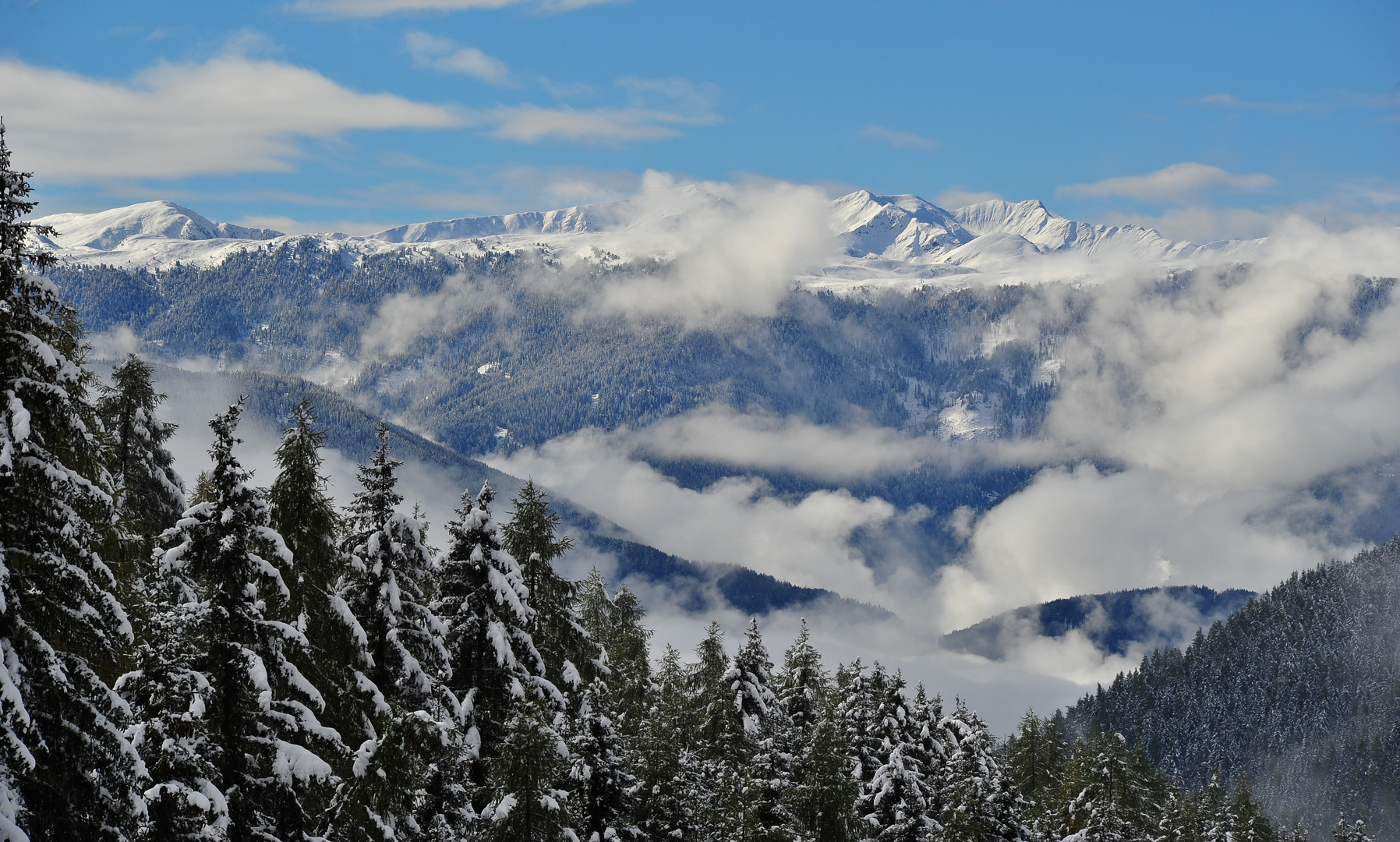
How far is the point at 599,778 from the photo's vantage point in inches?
1216

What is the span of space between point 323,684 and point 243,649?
13.4ft

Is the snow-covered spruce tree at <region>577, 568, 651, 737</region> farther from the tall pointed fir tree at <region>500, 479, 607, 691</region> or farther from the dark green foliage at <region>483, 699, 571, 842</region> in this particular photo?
the dark green foliage at <region>483, 699, 571, 842</region>

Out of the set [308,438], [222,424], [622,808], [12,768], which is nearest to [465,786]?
[622,808]

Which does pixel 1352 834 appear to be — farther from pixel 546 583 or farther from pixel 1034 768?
pixel 546 583

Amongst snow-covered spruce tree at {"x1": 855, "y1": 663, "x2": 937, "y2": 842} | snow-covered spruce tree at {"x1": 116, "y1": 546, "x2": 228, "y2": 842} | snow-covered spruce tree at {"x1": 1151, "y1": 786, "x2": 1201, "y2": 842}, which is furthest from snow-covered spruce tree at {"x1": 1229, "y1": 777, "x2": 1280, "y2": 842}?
snow-covered spruce tree at {"x1": 116, "y1": 546, "x2": 228, "y2": 842}

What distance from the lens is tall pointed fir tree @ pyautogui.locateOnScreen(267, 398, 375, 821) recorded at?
21594 mm

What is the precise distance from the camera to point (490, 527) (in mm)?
28250

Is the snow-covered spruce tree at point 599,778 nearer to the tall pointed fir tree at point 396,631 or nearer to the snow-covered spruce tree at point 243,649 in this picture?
the tall pointed fir tree at point 396,631

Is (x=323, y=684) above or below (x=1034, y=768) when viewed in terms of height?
above

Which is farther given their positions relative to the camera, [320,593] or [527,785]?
[527,785]

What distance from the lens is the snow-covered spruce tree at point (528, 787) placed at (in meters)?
26.1

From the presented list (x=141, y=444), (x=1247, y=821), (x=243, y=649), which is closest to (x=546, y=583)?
(x=141, y=444)

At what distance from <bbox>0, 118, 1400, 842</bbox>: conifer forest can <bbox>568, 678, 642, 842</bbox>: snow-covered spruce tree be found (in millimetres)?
91

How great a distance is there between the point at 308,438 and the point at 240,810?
7611mm
